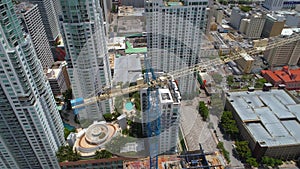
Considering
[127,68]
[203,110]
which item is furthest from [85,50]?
[203,110]

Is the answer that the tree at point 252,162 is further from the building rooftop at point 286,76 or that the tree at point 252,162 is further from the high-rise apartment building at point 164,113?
the building rooftop at point 286,76

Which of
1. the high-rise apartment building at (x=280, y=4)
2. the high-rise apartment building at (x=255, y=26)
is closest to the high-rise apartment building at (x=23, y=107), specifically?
the high-rise apartment building at (x=255, y=26)

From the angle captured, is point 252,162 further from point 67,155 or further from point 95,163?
point 67,155

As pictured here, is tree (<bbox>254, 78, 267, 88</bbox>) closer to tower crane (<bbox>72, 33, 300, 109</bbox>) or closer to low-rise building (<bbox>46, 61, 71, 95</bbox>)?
tower crane (<bbox>72, 33, 300, 109</bbox>)

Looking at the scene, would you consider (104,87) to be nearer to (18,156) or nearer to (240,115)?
(18,156)

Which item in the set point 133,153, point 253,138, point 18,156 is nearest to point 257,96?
point 253,138

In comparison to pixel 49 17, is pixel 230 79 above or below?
below
